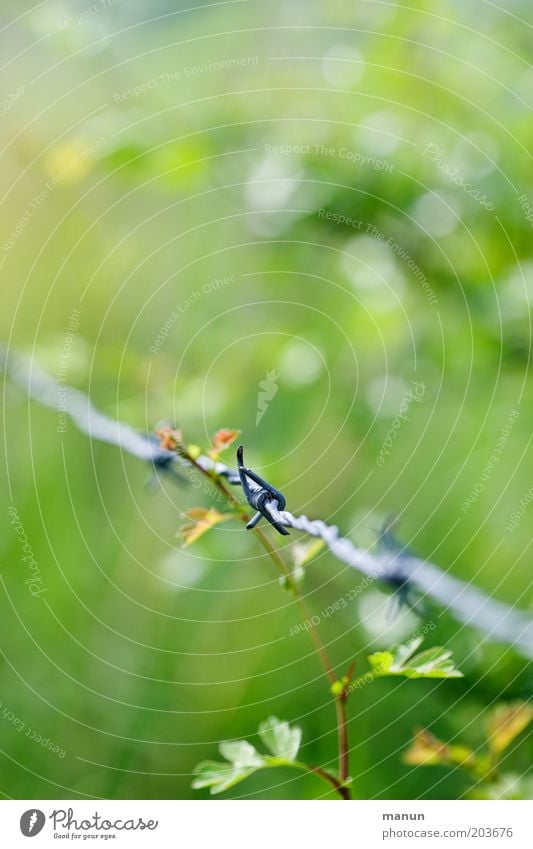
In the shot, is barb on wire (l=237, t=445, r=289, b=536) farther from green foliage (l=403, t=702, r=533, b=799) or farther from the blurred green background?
the blurred green background

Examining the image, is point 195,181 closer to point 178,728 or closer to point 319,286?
point 319,286

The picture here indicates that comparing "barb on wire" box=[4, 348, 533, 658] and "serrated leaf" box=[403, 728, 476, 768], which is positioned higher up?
"barb on wire" box=[4, 348, 533, 658]

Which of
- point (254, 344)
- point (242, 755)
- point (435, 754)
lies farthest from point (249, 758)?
point (254, 344)

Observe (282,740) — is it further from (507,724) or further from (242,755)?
(507,724)

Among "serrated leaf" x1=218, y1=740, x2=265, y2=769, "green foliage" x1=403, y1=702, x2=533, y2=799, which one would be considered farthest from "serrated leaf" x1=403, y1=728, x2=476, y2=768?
"serrated leaf" x1=218, y1=740, x2=265, y2=769

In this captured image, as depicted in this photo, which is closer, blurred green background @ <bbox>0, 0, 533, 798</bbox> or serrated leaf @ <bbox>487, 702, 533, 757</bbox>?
serrated leaf @ <bbox>487, 702, 533, 757</bbox>

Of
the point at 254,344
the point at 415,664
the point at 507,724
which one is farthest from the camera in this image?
the point at 254,344

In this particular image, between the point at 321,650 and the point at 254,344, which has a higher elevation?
the point at 254,344

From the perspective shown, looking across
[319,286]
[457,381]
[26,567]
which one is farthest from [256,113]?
[26,567]
